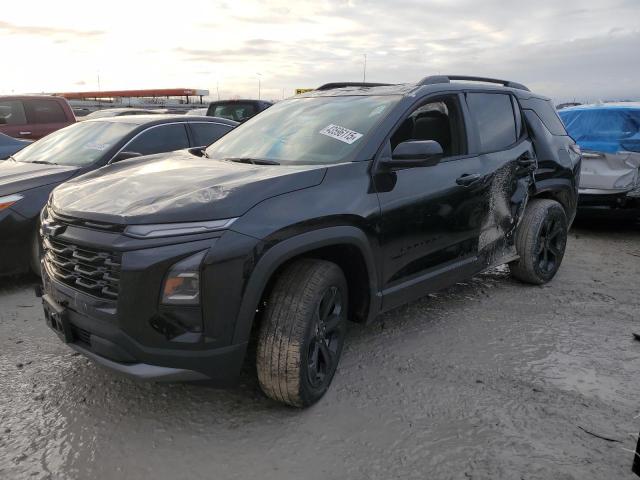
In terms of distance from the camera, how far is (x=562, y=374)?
334 centimetres

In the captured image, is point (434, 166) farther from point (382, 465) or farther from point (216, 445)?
point (216, 445)

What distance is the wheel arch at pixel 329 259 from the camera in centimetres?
250

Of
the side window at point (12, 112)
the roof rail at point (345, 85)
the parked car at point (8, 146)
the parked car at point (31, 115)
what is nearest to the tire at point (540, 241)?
the roof rail at point (345, 85)

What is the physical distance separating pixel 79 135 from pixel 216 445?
14.2ft

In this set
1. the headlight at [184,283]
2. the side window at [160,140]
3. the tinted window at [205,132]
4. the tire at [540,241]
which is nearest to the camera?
the headlight at [184,283]

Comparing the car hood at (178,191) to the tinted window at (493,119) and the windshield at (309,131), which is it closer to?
the windshield at (309,131)

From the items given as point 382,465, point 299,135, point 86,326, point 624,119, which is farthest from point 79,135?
point 624,119

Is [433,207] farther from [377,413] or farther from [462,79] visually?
[462,79]

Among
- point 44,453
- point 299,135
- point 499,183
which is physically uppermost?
point 299,135

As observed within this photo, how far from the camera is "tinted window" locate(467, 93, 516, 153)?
411 cm

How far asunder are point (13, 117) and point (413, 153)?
9.13 metres

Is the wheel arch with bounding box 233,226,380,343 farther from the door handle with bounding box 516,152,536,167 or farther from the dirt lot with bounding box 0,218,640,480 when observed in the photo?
the door handle with bounding box 516,152,536,167

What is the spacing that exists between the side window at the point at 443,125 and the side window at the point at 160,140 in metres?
3.13

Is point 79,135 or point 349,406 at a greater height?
point 79,135
